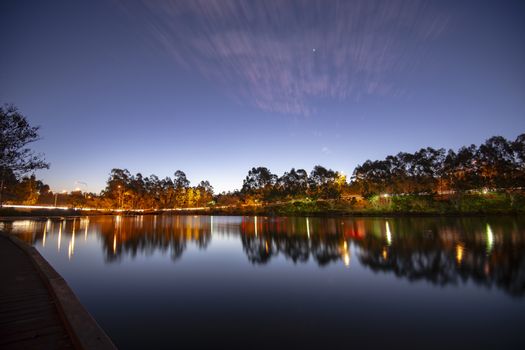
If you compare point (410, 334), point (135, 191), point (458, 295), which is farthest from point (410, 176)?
point (135, 191)

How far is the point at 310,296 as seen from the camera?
1045cm

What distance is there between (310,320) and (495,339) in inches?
186

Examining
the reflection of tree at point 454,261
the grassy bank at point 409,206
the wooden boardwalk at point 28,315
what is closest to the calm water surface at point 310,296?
the reflection of tree at point 454,261

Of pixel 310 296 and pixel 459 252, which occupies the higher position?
pixel 459 252

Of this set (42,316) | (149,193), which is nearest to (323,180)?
(149,193)

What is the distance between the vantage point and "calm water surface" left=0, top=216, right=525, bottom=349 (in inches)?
276

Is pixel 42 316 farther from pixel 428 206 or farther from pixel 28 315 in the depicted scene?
pixel 428 206

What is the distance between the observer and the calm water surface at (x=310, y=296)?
7020 mm

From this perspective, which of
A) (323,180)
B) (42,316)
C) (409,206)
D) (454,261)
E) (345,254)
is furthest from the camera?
(323,180)

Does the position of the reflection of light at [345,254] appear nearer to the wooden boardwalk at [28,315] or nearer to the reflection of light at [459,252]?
the reflection of light at [459,252]

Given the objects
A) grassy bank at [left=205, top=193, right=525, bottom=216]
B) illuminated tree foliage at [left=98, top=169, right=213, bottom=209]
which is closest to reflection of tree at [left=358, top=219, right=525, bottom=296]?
grassy bank at [left=205, top=193, right=525, bottom=216]

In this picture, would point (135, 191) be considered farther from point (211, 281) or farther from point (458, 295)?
point (458, 295)

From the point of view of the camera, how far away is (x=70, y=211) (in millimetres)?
76875

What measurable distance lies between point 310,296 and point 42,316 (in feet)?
27.5
